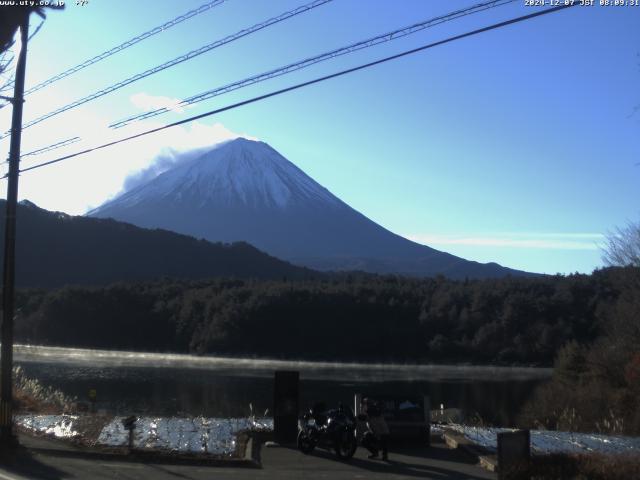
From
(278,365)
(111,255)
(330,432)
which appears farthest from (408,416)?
(111,255)

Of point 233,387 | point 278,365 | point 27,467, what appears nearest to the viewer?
point 27,467

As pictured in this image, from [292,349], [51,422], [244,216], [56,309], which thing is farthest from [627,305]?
[244,216]

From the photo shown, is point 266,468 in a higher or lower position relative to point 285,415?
lower

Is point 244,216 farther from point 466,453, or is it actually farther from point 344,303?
point 466,453

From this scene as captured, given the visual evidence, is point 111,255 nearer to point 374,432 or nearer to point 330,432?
point 330,432

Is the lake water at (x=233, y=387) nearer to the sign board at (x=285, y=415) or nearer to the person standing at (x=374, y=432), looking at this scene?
A: the sign board at (x=285, y=415)

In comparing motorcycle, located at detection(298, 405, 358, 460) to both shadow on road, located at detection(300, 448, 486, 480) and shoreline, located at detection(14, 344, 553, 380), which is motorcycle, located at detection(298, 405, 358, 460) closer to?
shadow on road, located at detection(300, 448, 486, 480)
